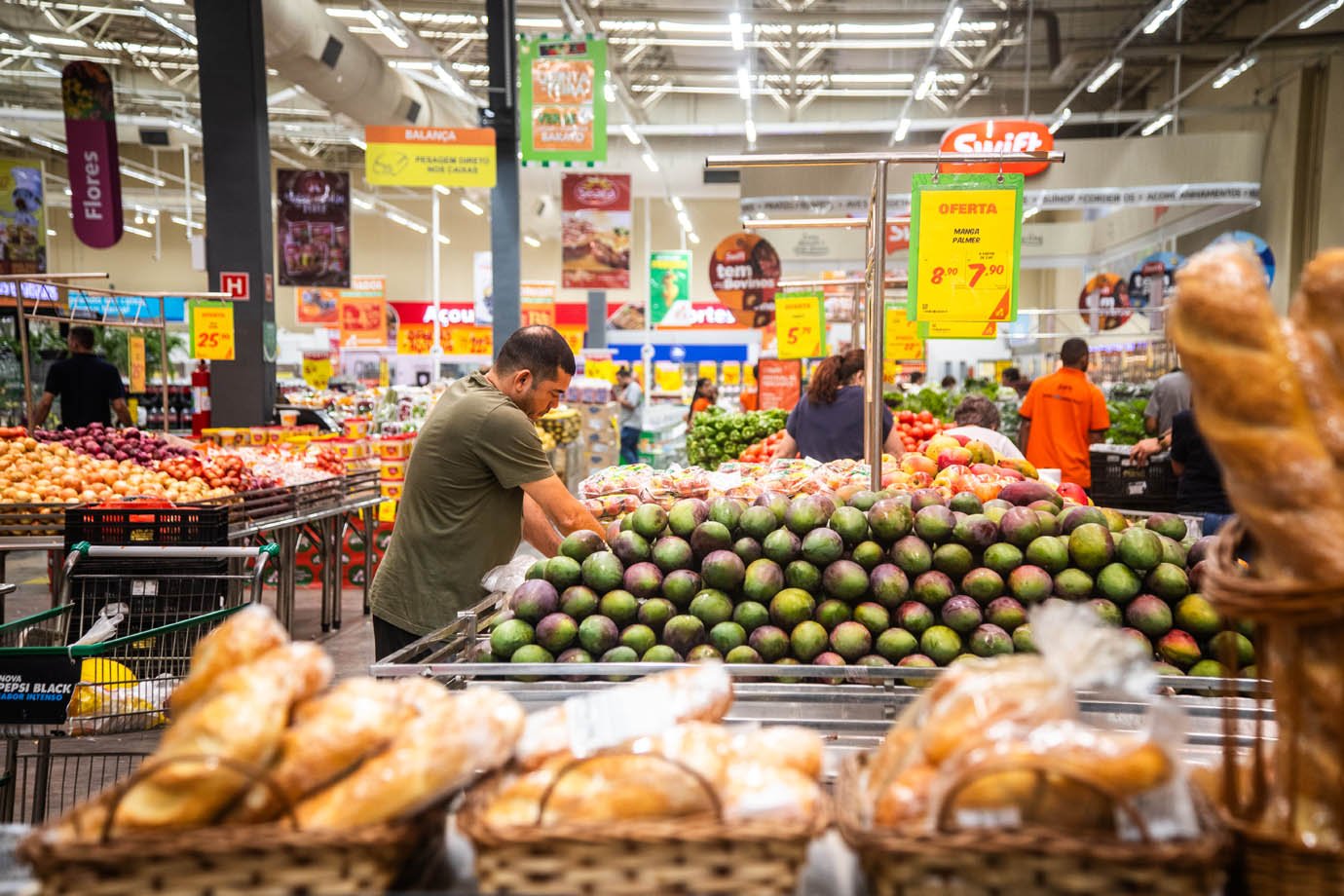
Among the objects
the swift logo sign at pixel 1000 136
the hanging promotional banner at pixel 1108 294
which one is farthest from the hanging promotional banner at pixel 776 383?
the hanging promotional banner at pixel 1108 294

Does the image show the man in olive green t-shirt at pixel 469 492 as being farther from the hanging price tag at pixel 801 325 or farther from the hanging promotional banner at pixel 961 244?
the hanging price tag at pixel 801 325

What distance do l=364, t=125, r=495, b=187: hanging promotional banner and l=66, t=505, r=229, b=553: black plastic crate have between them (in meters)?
6.23

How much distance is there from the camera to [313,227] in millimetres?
12477

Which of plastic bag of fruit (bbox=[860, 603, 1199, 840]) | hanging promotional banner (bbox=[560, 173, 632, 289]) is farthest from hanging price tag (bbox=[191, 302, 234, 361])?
plastic bag of fruit (bbox=[860, 603, 1199, 840])

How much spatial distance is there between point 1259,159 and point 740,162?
1229cm

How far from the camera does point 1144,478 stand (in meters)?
7.73

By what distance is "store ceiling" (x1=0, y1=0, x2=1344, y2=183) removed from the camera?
1424cm

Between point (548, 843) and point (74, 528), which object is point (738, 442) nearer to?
point (74, 528)

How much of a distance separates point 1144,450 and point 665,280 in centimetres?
1238

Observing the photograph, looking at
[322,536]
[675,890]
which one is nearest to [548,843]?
[675,890]

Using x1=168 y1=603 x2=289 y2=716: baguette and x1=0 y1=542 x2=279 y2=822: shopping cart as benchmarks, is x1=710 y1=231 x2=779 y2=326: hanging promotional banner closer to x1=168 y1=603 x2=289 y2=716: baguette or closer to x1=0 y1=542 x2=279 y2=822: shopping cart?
x1=0 y1=542 x2=279 y2=822: shopping cart

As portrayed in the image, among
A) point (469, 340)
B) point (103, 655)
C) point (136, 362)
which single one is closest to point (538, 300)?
point (469, 340)

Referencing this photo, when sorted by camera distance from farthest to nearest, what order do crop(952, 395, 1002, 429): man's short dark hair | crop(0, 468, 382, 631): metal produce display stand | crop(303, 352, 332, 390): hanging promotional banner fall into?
crop(303, 352, 332, 390): hanging promotional banner, crop(952, 395, 1002, 429): man's short dark hair, crop(0, 468, 382, 631): metal produce display stand

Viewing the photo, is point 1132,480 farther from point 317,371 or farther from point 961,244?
point 317,371
